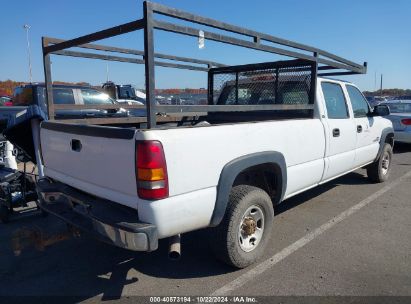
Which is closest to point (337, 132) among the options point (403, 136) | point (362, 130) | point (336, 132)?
point (336, 132)

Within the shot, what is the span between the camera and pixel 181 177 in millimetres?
2719

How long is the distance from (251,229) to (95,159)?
1.59m

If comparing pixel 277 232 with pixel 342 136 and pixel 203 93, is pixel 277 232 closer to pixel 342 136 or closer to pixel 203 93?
pixel 342 136

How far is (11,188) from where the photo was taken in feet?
15.7

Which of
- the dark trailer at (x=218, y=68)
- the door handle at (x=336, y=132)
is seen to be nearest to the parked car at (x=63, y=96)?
the dark trailer at (x=218, y=68)

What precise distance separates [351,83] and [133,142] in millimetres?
4292

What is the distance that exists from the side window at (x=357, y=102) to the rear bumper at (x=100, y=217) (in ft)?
13.4

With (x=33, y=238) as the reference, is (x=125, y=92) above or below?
above

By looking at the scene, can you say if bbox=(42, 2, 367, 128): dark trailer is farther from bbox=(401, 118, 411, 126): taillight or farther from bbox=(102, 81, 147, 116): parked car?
bbox=(102, 81, 147, 116): parked car

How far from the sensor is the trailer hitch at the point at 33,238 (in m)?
3.96

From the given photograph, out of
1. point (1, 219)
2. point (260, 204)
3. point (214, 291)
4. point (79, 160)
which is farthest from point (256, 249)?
point (1, 219)

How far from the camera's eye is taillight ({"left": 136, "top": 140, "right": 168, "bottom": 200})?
101 inches

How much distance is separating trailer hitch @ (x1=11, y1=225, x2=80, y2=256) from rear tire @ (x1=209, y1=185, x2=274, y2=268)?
172cm

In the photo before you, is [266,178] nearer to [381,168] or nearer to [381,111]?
[381,111]
